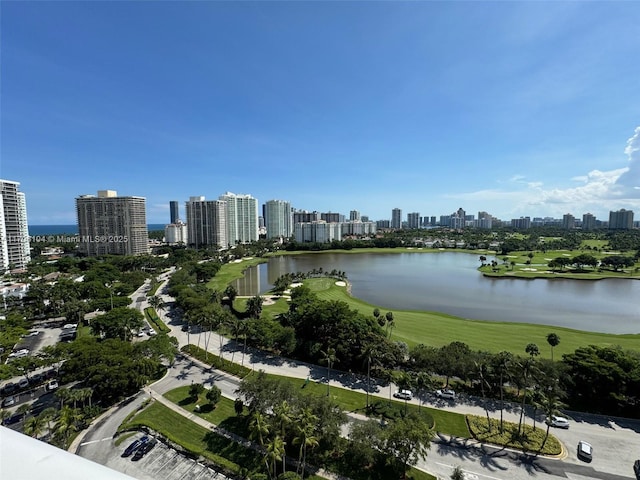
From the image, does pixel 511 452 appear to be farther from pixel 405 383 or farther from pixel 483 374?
pixel 405 383

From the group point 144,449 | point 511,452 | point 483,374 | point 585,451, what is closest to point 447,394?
point 483,374

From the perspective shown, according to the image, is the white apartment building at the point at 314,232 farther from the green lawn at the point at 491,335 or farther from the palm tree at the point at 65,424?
the palm tree at the point at 65,424

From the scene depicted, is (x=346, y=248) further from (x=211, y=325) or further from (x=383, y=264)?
(x=211, y=325)

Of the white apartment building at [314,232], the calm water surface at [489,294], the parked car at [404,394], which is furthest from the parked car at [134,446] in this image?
the white apartment building at [314,232]

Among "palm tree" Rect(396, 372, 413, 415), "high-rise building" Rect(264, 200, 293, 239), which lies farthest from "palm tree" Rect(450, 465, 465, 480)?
"high-rise building" Rect(264, 200, 293, 239)

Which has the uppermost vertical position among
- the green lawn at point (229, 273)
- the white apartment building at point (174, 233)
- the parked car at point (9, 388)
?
the white apartment building at point (174, 233)

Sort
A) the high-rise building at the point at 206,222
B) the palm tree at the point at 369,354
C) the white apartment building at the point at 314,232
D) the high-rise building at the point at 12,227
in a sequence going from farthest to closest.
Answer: the white apartment building at the point at 314,232, the high-rise building at the point at 206,222, the high-rise building at the point at 12,227, the palm tree at the point at 369,354
